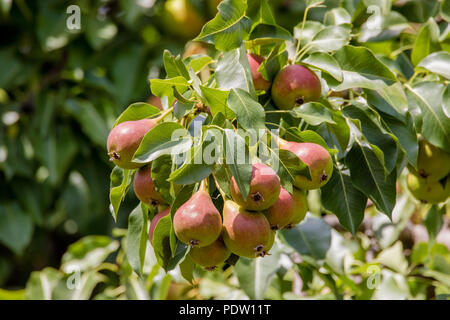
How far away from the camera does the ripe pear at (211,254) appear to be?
2.33 ft

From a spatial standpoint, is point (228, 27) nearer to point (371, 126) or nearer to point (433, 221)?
point (371, 126)

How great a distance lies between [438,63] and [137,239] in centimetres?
52

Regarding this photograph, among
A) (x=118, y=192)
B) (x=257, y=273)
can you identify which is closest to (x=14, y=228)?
(x=257, y=273)

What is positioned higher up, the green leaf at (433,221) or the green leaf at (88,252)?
the green leaf at (433,221)

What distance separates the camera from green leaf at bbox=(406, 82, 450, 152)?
878mm

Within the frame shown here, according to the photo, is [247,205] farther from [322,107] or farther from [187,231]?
[322,107]

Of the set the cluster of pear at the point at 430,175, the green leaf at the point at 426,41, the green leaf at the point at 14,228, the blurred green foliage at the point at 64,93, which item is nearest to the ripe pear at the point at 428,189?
the cluster of pear at the point at 430,175

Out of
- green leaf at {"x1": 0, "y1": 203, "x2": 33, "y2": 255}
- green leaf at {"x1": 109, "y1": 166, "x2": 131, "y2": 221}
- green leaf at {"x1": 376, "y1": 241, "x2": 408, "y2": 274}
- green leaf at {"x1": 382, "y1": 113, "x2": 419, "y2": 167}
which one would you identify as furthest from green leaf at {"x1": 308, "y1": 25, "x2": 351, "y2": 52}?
green leaf at {"x1": 0, "y1": 203, "x2": 33, "y2": 255}

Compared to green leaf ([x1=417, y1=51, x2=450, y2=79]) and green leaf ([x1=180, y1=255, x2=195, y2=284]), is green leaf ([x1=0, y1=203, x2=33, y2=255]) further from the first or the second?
green leaf ([x1=417, y1=51, x2=450, y2=79])

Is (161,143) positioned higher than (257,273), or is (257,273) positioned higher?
(161,143)

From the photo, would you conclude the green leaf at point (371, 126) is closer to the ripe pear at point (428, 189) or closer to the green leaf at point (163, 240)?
the ripe pear at point (428, 189)

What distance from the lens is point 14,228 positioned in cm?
190

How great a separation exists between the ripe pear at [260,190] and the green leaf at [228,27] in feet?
0.59

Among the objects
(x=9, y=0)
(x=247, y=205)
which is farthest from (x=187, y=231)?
(x=9, y=0)
